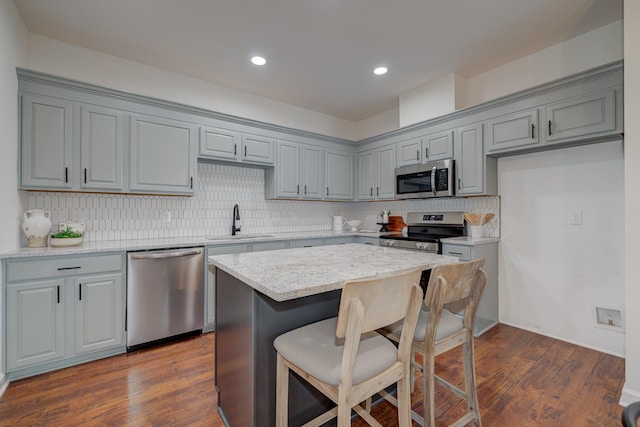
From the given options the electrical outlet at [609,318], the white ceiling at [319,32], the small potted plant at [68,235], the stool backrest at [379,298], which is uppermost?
the white ceiling at [319,32]

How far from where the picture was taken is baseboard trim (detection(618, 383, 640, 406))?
178 cm

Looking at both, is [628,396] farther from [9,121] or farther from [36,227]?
[9,121]

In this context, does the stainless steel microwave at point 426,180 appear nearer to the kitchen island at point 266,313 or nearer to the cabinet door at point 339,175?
the cabinet door at point 339,175

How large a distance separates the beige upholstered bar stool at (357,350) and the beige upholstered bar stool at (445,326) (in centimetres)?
21

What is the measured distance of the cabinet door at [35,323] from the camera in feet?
6.80

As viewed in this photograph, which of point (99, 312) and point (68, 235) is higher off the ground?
point (68, 235)

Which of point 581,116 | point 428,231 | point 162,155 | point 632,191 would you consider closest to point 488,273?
point 428,231

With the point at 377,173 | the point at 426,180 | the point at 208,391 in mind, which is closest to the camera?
the point at 208,391

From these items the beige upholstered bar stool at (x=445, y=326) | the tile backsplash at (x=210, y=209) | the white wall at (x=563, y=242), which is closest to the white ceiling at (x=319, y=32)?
the white wall at (x=563, y=242)

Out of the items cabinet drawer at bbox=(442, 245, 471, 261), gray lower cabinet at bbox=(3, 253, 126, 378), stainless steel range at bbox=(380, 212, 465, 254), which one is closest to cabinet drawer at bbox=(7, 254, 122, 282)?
gray lower cabinet at bbox=(3, 253, 126, 378)

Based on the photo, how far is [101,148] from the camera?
106 inches

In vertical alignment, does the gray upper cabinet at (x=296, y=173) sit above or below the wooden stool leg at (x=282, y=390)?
above

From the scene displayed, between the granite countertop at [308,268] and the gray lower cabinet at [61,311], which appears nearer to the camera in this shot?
the granite countertop at [308,268]

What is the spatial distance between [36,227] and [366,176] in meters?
3.76
